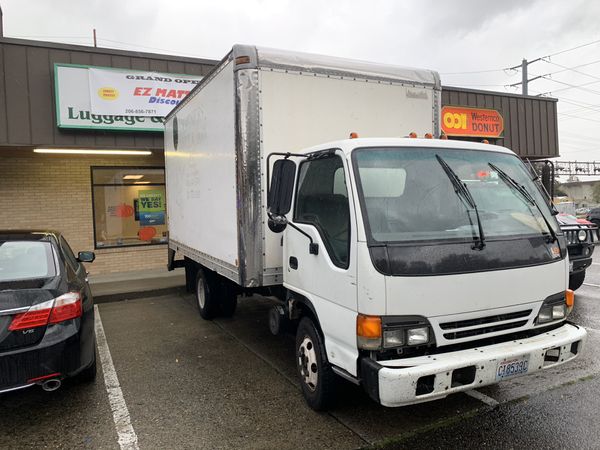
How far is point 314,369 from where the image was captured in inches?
150

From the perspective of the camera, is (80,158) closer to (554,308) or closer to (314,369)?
(314,369)

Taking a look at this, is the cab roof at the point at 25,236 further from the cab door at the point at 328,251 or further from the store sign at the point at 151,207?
the store sign at the point at 151,207

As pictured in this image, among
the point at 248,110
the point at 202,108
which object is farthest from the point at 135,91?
the point at 248,110

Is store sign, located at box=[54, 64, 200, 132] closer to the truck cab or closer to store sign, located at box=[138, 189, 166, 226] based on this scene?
store sign, located at box=[138, 189, 166, 226]

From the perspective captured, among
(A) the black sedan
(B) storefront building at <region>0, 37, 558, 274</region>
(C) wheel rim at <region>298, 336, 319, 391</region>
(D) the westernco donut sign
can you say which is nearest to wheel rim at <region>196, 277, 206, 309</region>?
(A) the black sedan

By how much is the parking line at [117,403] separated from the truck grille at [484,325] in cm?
242

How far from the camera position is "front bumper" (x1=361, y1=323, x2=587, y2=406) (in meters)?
2.85

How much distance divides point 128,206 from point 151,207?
1.76 feet

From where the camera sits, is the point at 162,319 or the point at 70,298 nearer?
the point at 70,298

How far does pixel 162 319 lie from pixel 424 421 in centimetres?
480

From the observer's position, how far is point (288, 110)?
4.48 m

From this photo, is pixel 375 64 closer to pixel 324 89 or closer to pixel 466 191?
pixel 324 89

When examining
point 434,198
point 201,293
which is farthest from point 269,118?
point 201,293

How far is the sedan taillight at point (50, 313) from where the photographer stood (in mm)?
3508
